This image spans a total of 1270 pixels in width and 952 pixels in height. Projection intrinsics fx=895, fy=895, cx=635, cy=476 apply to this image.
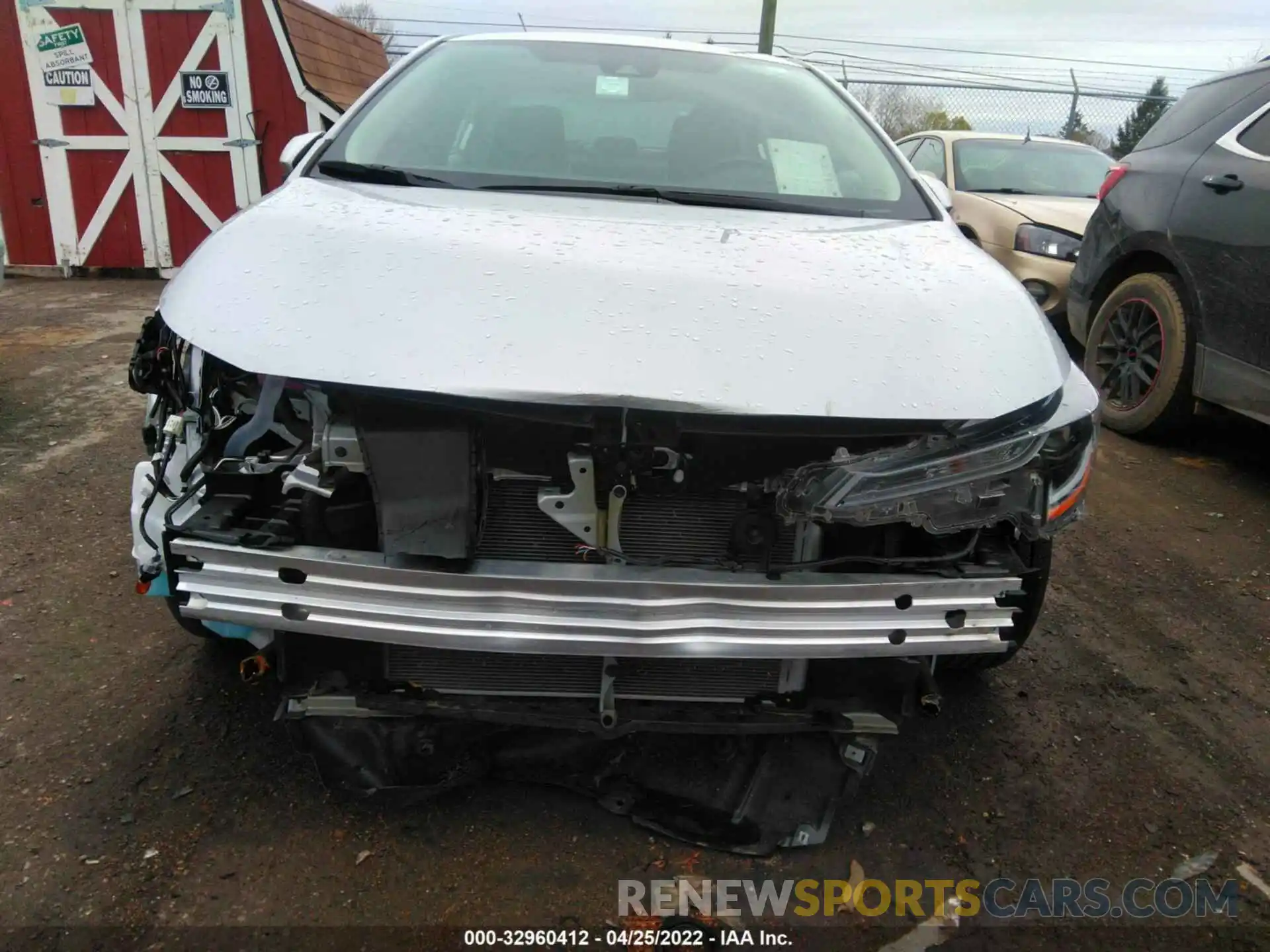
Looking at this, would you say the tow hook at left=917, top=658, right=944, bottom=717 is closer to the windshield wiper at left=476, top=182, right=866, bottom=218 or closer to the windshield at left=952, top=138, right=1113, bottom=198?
the windshield wiper at left=476, top=182, right=866, bottom=218

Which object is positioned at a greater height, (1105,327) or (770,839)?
(1105,327)

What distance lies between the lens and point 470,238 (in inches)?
76.7

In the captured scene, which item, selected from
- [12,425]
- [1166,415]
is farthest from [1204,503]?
[12,425]

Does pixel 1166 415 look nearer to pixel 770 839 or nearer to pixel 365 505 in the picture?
pixel 770 839

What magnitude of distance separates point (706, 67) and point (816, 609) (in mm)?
2109

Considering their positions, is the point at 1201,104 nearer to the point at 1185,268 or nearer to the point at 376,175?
the point at 1185,268

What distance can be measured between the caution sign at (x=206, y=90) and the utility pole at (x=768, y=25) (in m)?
6.46

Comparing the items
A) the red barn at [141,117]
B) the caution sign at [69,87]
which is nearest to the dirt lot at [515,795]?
the red barn at [141,117]

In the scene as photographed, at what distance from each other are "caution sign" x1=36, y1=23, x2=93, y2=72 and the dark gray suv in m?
8.64

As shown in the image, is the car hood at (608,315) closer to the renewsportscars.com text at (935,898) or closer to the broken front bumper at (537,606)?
the broken front bumper at (537,606)

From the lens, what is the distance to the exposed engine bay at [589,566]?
1654mm

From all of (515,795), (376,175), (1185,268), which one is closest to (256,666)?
(515,795)

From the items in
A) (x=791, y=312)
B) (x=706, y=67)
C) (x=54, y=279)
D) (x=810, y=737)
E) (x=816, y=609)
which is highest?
(x=706, y=67)

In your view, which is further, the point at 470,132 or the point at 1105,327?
the point at 1105,327
